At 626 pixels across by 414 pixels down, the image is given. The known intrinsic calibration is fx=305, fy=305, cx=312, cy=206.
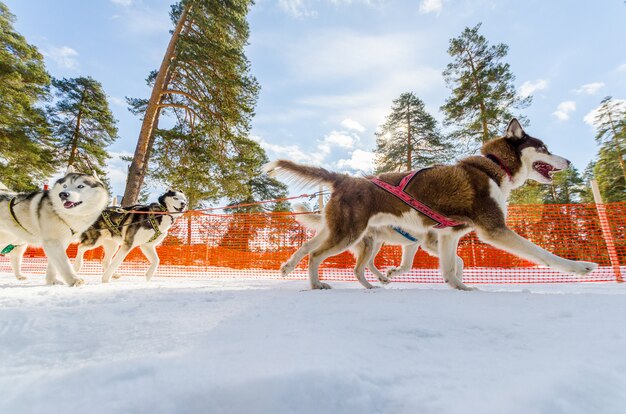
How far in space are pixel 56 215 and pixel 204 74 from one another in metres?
8.67

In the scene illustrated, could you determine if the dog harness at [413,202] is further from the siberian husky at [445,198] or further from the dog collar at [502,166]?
the dog collar at [502,166]

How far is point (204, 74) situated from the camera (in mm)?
→ 10891

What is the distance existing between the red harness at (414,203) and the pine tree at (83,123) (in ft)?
73.3

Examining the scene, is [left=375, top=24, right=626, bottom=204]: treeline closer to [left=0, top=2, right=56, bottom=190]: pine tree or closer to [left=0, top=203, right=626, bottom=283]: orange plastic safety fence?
[left=0, top=203, right=626, bottom=283]: orange plastic safety fence

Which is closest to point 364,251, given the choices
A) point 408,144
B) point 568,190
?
point 408,144

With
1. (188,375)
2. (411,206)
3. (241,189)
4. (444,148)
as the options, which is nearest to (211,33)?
(241,189)

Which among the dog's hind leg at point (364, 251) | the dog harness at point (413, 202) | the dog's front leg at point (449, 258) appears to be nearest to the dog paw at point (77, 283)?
the dog's hind leg at point (364, 251)

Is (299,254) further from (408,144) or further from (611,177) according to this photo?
(611,177)

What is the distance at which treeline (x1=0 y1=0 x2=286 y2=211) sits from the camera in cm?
1040

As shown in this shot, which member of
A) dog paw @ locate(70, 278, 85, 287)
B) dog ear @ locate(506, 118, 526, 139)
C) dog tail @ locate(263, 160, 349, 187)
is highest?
dog ear @ locate(506, 118, 526, 139)

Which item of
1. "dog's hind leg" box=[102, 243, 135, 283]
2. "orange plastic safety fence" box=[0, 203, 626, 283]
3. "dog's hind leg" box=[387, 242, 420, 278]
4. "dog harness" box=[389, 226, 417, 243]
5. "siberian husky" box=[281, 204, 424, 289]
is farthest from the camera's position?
"orange plastic safety fence" box=[0, 203, 626, 283]

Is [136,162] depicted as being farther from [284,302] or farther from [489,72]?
[489,72]

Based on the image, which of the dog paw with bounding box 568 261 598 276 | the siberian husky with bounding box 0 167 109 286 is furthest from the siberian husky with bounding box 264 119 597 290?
the siberian husky with bounding box 0 167 109 286

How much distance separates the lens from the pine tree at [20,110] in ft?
49.5
